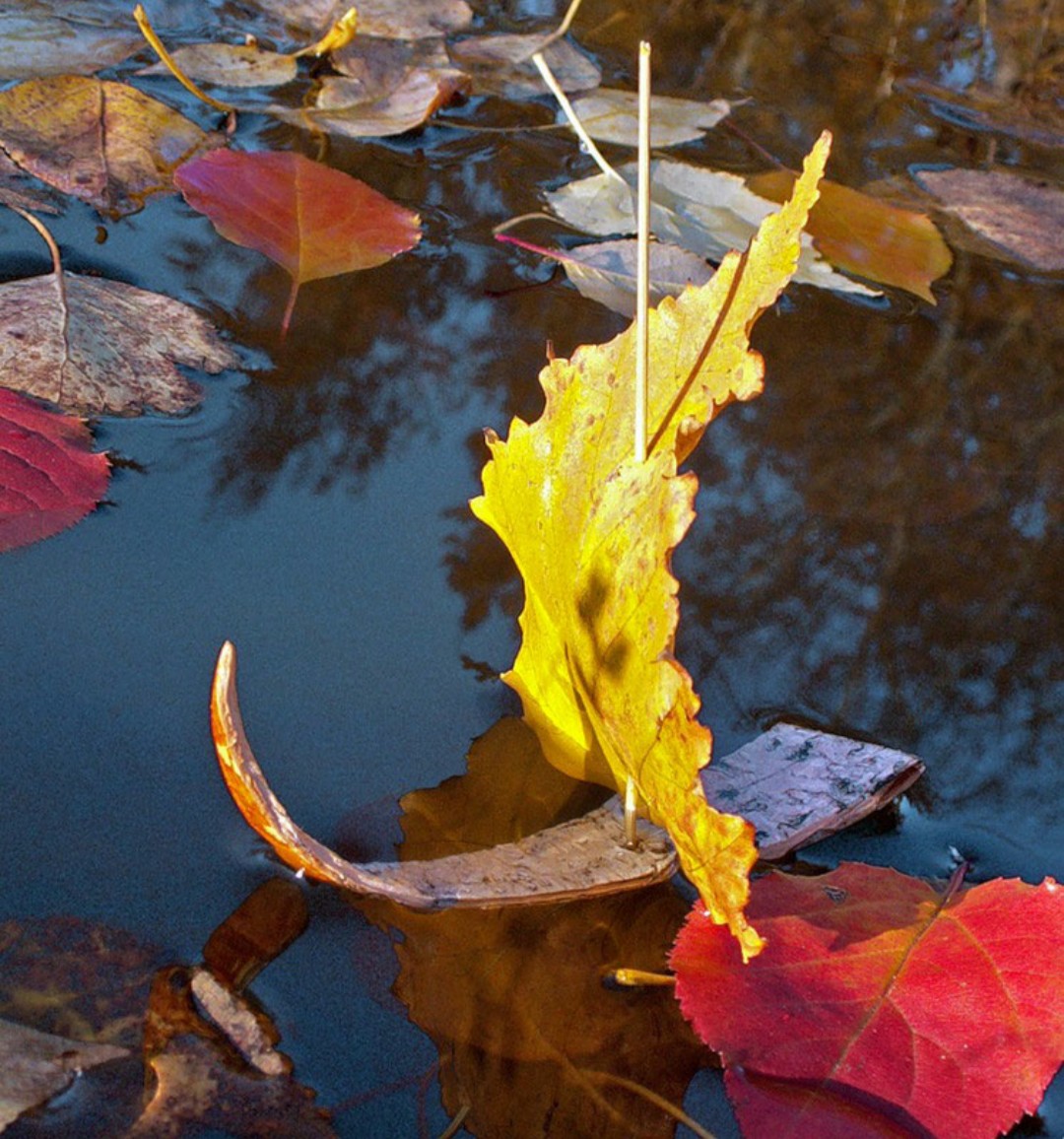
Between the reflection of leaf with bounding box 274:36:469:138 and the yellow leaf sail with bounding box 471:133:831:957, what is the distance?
3.51ft

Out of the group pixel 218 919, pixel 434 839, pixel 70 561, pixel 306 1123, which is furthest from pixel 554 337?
pixel 306 1123

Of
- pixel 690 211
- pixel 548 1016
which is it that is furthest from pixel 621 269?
pixel 548 1016

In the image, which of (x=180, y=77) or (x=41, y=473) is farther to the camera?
(x=180, y=77)

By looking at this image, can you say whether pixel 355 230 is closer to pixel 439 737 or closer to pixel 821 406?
pixel 821 406

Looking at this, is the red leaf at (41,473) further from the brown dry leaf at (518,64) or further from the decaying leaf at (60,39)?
the brown dry leaf at (518,64)

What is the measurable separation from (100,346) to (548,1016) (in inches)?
31.2

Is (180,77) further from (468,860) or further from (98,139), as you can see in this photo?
(468,860)

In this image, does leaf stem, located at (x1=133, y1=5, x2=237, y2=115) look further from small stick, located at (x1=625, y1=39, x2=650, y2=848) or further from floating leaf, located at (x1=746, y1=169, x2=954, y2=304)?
small stick, located at (x1=625, y1=39, x2=650, y2=848)

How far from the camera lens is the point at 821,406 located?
1.44 meters

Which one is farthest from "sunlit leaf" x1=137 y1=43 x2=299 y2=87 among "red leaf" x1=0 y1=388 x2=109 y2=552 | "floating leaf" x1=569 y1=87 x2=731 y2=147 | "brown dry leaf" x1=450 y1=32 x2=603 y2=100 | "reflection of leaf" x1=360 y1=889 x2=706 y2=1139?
"reflection of leaf" x1=360 y1=889 x2=706 y2=1139

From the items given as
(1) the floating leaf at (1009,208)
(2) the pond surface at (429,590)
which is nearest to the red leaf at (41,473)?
(2) the pond surface at (429,590)

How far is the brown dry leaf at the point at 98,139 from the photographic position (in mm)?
1585

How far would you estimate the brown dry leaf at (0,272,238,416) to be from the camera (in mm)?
1243

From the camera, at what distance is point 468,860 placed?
2.81 feet
